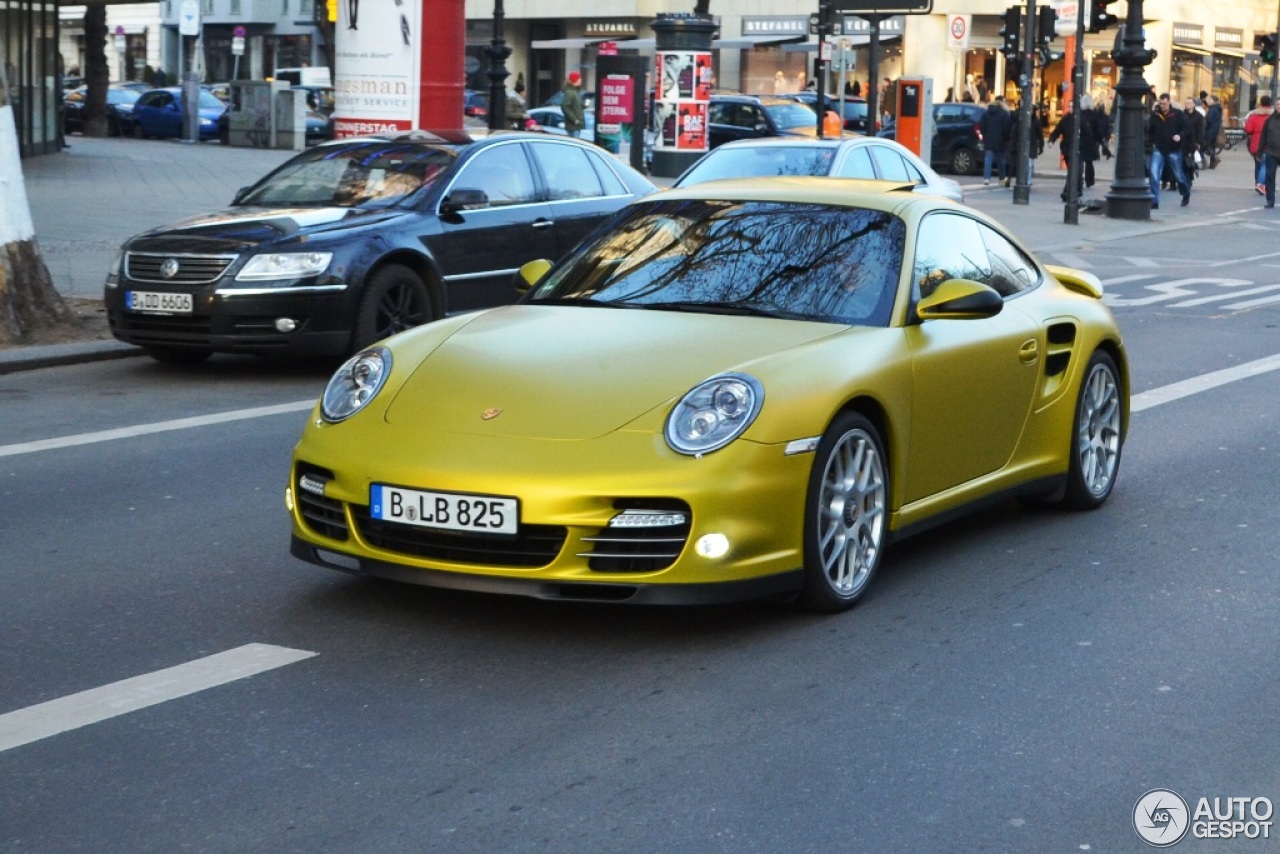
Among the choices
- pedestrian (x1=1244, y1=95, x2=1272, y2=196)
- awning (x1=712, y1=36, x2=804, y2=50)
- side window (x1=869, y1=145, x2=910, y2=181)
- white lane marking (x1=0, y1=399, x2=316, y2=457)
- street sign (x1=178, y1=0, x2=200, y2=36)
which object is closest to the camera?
white lane marking (x1=0, y1=399, x2=316, y2=457)

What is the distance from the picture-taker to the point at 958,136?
40500mm

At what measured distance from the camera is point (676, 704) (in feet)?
16.8

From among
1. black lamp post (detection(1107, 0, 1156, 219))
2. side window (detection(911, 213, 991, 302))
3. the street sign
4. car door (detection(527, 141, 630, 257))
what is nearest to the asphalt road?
side window (detection(911, 213, 991, 302))

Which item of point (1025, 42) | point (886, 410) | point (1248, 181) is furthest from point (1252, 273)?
point (1248, 181)

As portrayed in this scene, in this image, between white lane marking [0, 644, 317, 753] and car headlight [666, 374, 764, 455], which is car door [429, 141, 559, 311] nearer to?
car headlight [666, 374, 764, 455]

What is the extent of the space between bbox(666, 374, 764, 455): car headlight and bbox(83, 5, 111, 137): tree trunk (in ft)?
137

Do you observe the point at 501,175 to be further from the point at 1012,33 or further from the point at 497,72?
the point at 1012,33

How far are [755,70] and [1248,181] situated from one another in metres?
26.1

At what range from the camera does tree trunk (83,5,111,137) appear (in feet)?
147

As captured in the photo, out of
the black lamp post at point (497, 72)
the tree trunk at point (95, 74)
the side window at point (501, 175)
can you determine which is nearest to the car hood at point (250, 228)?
the side window at point (501, 175)

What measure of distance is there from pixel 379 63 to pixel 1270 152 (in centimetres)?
1950

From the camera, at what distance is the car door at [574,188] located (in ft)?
42.8

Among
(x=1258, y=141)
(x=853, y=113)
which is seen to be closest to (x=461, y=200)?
(x=1258, y=141)

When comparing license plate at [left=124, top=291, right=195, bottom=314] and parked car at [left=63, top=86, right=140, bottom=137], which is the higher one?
parked car at [left=63, top=86, right=140, bottom=137]
